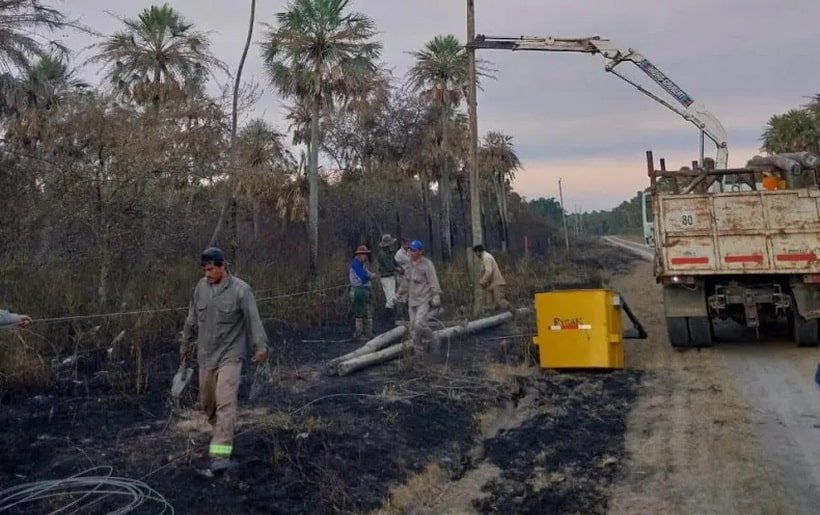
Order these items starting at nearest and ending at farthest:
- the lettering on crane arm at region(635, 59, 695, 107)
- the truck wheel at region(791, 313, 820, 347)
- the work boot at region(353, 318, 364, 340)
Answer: the truck wheel at region(791, 313, 820, 347)
the work boot at region(353, 318, 364, 340)
the lettering on crane arm at region(635, 59, 695, 107)

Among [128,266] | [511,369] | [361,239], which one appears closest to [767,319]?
[511,369]

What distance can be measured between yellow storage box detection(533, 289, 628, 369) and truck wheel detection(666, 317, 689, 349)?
5.46ft

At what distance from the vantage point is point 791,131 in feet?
102

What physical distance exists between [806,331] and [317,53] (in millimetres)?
15159

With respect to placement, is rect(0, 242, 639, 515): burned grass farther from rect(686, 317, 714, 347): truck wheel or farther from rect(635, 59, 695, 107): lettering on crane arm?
rect(635, 59, 695, 107): lettering on crane arm

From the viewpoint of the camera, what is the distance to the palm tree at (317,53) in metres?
20.1

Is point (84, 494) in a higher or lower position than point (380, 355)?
lower

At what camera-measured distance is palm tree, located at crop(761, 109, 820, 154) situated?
1179 inches

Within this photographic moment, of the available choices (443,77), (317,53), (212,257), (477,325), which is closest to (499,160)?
(443,77)

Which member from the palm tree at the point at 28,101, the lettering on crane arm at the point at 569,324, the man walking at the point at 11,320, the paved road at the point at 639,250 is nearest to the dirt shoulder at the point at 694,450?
the lettering on crane arm at the point at 569,324

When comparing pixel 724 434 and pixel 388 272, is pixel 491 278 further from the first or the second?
pixel 724 434

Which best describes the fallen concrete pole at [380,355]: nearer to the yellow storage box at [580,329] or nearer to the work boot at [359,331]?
the work boot at [359,331]

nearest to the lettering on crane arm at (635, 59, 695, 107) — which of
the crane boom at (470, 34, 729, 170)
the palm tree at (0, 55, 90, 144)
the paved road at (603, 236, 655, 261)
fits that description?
the crane boom at (470, 34, 729, 170)

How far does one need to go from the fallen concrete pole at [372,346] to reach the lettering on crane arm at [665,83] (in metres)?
9.84
